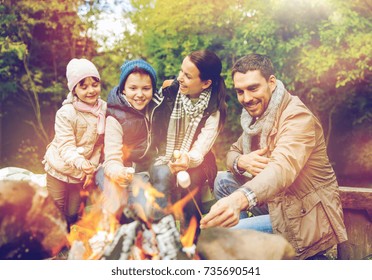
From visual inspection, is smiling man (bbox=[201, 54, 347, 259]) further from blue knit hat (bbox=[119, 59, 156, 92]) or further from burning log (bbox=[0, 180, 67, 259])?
burning log (bbox=[0, 180, 67, 259])

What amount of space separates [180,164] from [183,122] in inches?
11.5

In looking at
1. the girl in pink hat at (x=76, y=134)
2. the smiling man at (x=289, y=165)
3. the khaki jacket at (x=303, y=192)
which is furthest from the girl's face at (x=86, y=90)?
the khaki jacket at (x=303, y=192)

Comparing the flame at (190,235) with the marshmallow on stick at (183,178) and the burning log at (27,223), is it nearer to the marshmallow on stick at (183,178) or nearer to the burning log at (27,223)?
the marshmallow on stick at (183,178)

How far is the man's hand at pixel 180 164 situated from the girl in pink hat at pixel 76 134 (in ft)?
1.63

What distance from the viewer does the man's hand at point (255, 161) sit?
266 cm

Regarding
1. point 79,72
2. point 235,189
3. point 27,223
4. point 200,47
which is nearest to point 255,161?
point 235,189

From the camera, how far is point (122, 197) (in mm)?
2789

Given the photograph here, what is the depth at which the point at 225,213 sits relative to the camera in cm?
220

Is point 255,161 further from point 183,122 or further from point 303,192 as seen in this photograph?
point 183,122

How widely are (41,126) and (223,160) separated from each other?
4.62 feet

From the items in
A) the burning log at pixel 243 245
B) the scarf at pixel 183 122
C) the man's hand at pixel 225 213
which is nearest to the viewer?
the man's hand at pixel 225 213

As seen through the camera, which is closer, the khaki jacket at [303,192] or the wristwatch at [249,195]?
the wristwatch at [249,195]

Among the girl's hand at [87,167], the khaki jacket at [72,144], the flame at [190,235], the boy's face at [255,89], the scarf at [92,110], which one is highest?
the boy's face at [255,89]
